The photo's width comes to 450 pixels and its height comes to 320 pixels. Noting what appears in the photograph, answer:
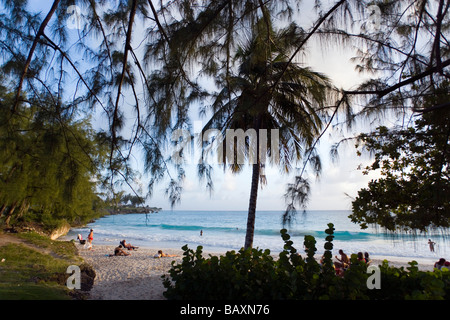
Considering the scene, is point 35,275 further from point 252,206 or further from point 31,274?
point 252,206

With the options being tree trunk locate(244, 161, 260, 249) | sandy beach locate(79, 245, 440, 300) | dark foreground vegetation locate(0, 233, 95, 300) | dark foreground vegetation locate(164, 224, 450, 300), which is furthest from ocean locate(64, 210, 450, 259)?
dark foreground vegetation locate(0, 233, 95, 300)

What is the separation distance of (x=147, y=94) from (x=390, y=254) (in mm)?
20411

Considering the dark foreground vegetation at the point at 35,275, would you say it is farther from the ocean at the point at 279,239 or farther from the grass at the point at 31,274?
the ocean at the point at 279,239

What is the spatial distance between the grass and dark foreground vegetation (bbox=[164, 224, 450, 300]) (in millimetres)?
2477

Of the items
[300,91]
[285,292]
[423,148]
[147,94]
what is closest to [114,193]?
[147,94]

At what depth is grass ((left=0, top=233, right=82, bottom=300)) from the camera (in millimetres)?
4391

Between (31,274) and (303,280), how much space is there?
6.27 meters

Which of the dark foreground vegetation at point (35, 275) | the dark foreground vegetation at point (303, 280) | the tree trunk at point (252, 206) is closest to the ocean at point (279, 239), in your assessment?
the dark foreground vegetation at point (303, 280)

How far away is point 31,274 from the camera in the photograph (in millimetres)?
6336

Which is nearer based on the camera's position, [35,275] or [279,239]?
[35,275]

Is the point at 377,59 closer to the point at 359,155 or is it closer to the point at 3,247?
the point at 359,155

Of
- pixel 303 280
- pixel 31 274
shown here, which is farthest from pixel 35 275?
pixel 303 280

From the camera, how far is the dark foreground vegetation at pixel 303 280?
2402 millimetres

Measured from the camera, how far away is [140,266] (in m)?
11.5
